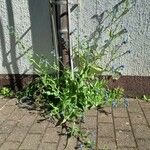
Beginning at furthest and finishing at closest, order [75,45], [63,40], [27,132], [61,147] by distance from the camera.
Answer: [75,45] < [63,40] < [27,132] < [61,147]

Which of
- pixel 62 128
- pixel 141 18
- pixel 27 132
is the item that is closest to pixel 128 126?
pixel 62 128

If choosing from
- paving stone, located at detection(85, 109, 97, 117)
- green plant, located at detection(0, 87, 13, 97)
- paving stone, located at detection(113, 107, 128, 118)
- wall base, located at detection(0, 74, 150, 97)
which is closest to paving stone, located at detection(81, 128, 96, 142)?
paving stone, located at detection(85, 109, 97, 117)

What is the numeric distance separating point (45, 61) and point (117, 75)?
108 cm

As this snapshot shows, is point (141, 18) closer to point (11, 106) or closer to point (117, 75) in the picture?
point (117, 75)

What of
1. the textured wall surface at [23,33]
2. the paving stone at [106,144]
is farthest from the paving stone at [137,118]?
the textured wall surface at [23,33]

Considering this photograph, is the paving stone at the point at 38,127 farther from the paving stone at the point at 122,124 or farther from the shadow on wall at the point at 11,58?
the shadow on wall at the point at 11,58

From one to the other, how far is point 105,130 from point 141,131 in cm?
44

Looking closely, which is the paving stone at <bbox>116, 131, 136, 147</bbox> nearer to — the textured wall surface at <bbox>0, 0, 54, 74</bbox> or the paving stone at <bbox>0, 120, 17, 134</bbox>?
the paving stone at <bbox>0, 120, 17, 134</bbox>

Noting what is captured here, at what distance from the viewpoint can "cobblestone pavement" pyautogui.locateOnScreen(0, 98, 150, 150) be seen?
151 inches

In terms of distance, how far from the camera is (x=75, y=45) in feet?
16.4

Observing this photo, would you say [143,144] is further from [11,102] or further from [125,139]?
[11,102]

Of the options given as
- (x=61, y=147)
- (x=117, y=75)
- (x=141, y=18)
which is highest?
(x=141, y=18)

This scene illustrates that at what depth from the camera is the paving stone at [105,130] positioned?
13.3 feet

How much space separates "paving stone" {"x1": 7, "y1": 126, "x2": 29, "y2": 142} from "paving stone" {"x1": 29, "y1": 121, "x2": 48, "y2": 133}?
9 centimetres
